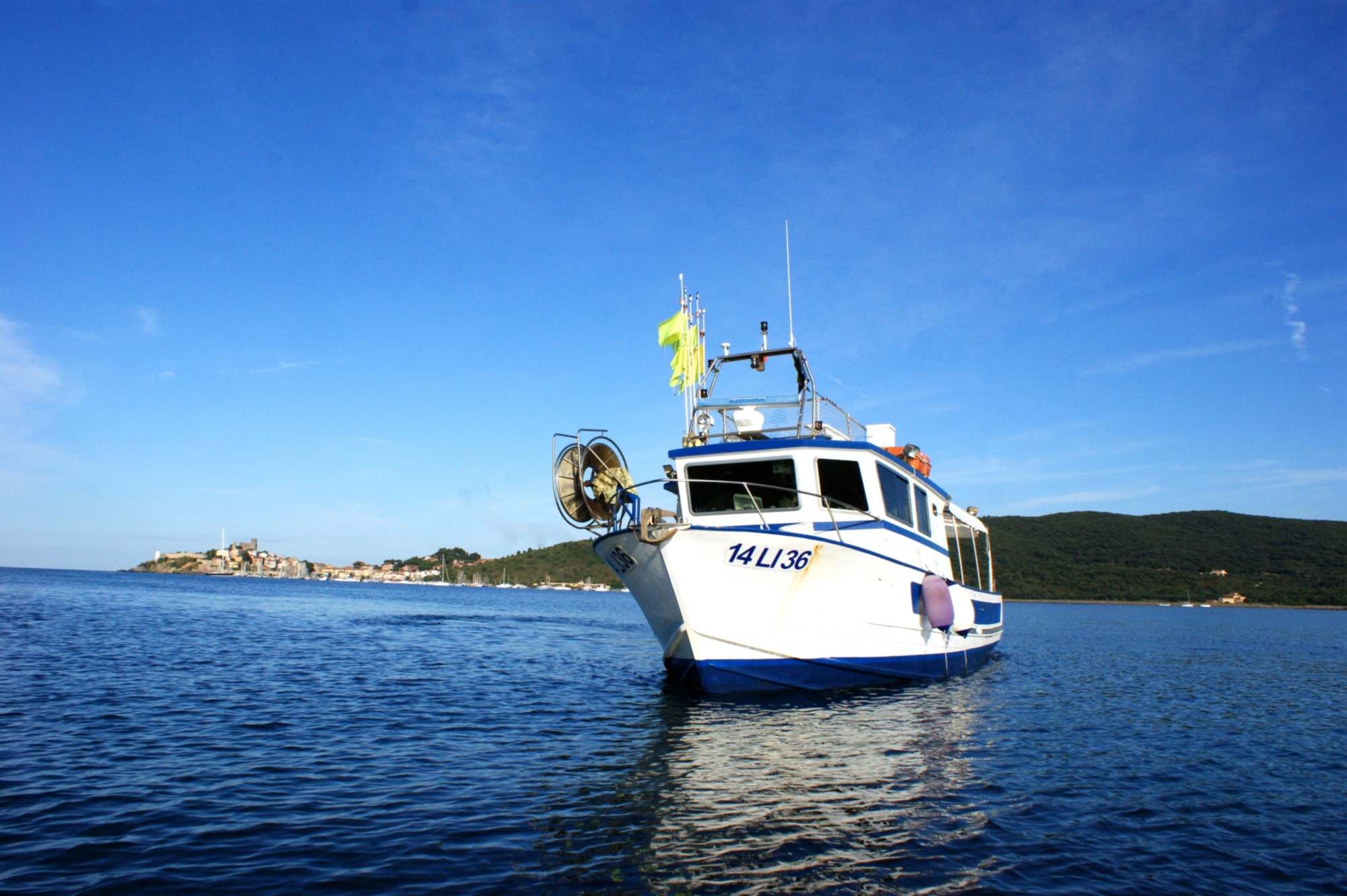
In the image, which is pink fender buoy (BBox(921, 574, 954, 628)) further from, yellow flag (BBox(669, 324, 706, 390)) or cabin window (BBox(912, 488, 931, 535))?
yellow flag (BBox(669, 324, 706, 390))

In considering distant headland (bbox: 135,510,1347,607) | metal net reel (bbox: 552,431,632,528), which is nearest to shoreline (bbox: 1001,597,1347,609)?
distant headland (bbox: 135,510,1347,607)

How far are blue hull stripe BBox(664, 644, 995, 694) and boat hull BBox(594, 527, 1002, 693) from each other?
0.02 metres

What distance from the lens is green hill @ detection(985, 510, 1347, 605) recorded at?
9919cm

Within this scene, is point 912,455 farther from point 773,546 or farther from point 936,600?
point 773,546

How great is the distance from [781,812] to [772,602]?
6.03 m

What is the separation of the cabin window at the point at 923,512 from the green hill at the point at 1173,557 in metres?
96.0

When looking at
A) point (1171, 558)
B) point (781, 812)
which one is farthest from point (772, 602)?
point (1171, 558)

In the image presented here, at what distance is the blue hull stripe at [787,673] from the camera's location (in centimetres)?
1382

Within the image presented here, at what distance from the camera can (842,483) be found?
15.4 m

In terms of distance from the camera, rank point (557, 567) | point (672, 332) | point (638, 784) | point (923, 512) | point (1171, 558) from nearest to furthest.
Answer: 1. point (638, 784)
2. point (672, 332)
3. point (923, 512)
4. point (1171, 558)
5. point (557, 567)

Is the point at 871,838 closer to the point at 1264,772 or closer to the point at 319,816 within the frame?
the point at 319,816

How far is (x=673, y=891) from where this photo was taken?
18.5ft

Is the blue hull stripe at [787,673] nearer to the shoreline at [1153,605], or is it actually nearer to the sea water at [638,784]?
the sea water at [638,784]

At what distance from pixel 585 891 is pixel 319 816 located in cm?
329
